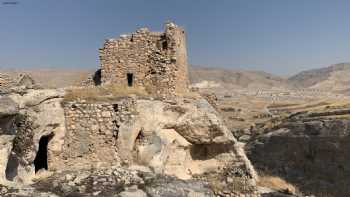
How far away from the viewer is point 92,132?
12.3 m

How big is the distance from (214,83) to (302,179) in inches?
5325

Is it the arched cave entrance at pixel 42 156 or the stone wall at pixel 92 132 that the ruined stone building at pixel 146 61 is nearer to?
the stone wall at pixel 92 132

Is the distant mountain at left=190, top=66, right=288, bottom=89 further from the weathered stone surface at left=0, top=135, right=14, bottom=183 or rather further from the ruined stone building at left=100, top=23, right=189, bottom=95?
the weathered stone surface at left=0, top=135, right=14, bottom=183

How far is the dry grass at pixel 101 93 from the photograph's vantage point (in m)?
12.9

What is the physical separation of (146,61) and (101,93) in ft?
9.09

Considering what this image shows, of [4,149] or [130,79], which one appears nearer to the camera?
[4,149]

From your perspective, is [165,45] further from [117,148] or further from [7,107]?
[7,107]

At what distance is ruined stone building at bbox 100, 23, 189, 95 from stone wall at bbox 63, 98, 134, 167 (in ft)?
10.5

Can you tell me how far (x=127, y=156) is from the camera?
12.3m

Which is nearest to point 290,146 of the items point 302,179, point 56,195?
point 302,179

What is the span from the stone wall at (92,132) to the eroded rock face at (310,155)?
60.4 feet

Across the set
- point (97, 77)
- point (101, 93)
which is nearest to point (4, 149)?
point (101, 93)

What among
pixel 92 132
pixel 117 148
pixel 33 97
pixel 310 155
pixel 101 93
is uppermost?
pixel 101 93

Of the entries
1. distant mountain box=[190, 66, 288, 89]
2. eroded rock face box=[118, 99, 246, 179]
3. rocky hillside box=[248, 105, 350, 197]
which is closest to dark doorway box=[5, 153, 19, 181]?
eroded rock face box=[118, 99, 246, 179]
